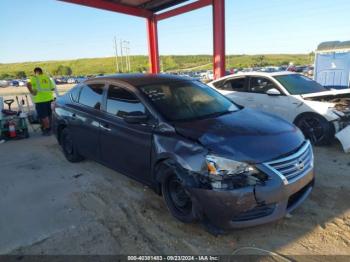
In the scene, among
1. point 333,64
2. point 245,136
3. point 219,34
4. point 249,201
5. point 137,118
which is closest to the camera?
point 249,201

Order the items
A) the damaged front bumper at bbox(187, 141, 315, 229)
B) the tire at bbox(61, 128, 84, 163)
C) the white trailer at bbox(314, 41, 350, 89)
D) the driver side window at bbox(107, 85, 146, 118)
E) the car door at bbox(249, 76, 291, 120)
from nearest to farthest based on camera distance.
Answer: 1. the damaged front bumper at bbox(187, 141, 315, 229)
2. the driver side window at bbox(107, 85, 146, 118)
3. the tire at bbox(61, 128, 84, 163)
4. the car door at bbox(249, 76, 291, 120)
5. the white trailer at bbox(314, 41, 350, 89)

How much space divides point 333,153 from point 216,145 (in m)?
3.55

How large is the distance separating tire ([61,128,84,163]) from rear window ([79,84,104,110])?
0.83 meters

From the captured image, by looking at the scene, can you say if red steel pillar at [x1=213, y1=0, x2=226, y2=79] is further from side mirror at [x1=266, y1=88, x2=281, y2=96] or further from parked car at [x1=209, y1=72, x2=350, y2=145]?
side mirror at [x1=266, y1=88, x2=281, y2=96]

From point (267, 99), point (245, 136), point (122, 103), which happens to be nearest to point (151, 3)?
point (267, 99)

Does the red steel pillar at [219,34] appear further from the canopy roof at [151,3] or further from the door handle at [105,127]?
the door handle at [105,127]

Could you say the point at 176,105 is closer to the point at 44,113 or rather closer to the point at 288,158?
the point at 288,158

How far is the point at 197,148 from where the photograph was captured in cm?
307

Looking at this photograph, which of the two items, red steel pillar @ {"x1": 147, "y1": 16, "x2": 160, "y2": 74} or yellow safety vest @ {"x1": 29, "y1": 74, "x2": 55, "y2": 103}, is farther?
red steel pillar @ {"x1": 147, "y1": 16, "x2": 160, "y2": 74}

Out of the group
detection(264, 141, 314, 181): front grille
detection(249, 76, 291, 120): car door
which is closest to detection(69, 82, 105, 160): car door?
detection(264, 141, 314, 181): front grille

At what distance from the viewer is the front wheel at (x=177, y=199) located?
3248 mm

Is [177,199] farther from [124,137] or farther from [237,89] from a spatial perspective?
[237,89]

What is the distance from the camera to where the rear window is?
464 cm

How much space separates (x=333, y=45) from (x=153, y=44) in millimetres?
8203
